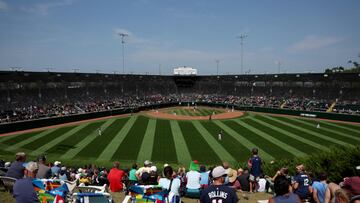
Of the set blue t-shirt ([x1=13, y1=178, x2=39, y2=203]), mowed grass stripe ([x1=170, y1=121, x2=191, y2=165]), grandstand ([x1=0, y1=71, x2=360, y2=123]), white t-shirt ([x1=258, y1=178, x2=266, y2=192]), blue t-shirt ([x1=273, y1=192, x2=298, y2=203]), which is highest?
grandstand ([x1=0, y1=71, x2=360, y2=123])

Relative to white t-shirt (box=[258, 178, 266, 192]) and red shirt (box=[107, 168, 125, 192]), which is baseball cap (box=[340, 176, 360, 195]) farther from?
red shirt (box=[107, 168, 125, 192])

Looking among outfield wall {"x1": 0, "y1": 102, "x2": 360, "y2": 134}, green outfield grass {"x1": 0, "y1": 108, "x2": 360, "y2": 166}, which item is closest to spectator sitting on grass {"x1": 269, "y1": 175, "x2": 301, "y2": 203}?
green outfield grass {"x1": 0, "y1": 108, "x2": 360, "y2": 166}

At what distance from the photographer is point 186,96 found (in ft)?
273

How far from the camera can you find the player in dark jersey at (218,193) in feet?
15.8

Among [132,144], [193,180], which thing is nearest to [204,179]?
[193,180]

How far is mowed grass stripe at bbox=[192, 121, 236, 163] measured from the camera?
2510cm

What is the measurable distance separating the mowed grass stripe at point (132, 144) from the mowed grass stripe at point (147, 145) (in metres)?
0.39

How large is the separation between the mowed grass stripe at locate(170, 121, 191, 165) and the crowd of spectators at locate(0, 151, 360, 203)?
38.4 feet

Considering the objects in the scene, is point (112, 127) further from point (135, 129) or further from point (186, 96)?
point (186, 96)

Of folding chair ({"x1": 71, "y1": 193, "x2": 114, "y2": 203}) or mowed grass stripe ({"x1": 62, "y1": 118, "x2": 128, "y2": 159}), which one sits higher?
folding chair ({"x1": 71, "y1": 193, "x2": 114, "y2": 203})

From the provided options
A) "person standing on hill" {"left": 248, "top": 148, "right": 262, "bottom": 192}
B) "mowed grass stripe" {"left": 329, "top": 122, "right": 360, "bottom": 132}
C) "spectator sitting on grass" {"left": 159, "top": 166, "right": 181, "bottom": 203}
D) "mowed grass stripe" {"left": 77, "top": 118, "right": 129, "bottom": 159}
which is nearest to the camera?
"spectator sitting on grass" {"left": 159, "top": 166, "right": 181, "bottom": 203}

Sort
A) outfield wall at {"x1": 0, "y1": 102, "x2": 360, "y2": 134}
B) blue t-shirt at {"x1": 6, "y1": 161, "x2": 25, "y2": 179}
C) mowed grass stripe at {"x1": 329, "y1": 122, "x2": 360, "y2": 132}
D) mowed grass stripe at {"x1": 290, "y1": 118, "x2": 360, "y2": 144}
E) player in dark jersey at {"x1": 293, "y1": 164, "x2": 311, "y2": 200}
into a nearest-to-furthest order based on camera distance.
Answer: player in dark jersey at {"x1": 293, "y1": 164, "x2": 311, "y2": 200}, blue t-shirt at {"x1": 6, "y1": 161, "x2": 25, "y2": 179}, mowed grass stripe at {"x1": 290, "y1": 118, "x2": 360, "y2": 144}, outfield wall at {"x1": 0, "y1": 102, "x2": 360, "y2": 134}, mowed grass stripe at {"x1": 329, "y1": 122, "x2": 360, "y2": 132}

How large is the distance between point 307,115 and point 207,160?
34171 millimetres

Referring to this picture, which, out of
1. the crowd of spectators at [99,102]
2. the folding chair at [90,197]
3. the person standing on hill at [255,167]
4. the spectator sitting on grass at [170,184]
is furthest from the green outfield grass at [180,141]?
the spectator sitting on grass at [170,184]
